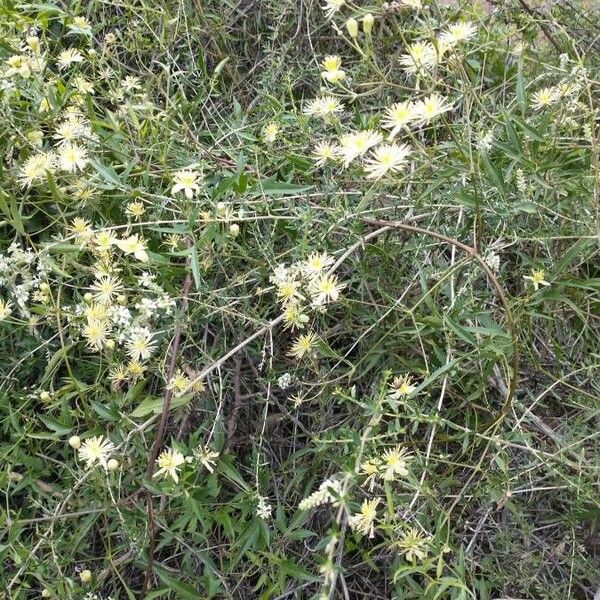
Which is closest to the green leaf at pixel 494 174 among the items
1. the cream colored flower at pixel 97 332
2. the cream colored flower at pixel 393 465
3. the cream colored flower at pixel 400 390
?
the cream colored flower at pixel 400 390

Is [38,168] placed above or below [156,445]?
above

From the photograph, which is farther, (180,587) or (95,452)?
(180,587)

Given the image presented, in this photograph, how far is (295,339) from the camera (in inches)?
61.0

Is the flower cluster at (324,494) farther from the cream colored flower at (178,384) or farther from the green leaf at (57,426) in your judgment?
the green leaf at (57,426)

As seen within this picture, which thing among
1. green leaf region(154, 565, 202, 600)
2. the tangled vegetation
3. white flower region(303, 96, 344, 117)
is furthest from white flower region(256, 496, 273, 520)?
white flower region(303, 96, 344, 117)

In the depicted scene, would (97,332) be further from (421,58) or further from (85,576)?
(421,58)

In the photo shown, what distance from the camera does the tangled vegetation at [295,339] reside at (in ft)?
4.44

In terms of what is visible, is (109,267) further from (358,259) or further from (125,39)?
(125,39)

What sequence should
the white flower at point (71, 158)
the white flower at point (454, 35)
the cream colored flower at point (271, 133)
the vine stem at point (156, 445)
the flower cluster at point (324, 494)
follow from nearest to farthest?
the flower cluster at point (324, 494) < the white flower at point (454, 35) < the vine stem at point (156, 445) < the white flower at point (71, 158) < the cream colored flower at point (271, 133)

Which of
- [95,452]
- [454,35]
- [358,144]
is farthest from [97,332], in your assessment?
[454,35]

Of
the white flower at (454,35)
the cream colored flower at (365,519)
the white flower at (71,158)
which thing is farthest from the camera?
the white flower at (71,158)

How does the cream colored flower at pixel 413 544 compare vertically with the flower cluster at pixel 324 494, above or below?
below

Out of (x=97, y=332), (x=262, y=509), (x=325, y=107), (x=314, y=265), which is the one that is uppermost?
(x=325, y=107)

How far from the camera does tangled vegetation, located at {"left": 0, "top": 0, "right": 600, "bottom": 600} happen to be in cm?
135
